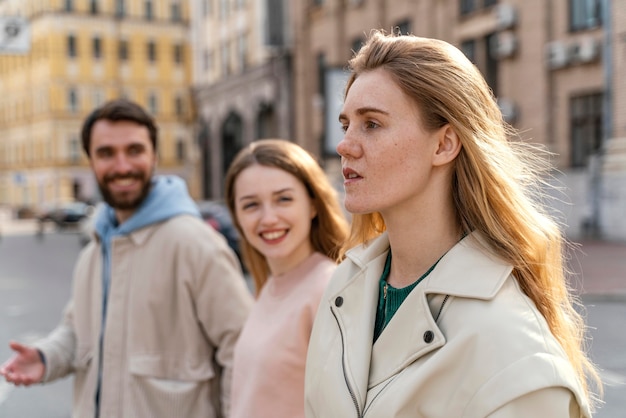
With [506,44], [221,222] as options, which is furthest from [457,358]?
[506,44]

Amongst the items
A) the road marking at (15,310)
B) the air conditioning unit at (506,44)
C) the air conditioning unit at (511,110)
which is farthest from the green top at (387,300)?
the air conditioning unit at (506,44)

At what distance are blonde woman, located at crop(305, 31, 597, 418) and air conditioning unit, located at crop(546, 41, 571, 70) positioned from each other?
19655 mm

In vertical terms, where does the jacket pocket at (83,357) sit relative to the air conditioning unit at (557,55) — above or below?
below

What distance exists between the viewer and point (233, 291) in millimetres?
3104

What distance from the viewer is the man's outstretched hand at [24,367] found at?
3152 mm

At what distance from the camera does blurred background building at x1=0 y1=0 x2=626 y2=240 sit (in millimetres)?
19531

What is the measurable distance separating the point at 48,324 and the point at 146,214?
863cm

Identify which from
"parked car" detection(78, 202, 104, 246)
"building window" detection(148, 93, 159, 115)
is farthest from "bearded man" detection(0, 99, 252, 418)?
"building window" detection(148, 93, 159, 115)

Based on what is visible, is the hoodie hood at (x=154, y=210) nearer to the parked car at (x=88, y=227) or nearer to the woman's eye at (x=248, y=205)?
the parked car at (x=88, y=227)

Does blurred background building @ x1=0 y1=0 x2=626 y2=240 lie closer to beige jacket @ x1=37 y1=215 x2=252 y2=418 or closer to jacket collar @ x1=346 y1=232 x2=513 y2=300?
jacket collar @ x1=346 y1=232 x2=513 y2=300

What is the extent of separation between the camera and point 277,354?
251 cm

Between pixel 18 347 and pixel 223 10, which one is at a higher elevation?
pixel 223 10

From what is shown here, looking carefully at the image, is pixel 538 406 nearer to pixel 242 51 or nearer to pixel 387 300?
pixel 387 300

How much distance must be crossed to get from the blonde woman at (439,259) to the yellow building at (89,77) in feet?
187
